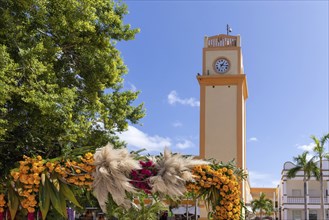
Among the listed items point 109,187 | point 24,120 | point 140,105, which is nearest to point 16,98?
point 24,120

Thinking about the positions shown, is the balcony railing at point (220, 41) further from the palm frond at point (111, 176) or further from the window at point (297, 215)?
the palm frond at point (111, 176)

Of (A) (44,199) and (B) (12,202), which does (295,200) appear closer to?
(B) (12,202)

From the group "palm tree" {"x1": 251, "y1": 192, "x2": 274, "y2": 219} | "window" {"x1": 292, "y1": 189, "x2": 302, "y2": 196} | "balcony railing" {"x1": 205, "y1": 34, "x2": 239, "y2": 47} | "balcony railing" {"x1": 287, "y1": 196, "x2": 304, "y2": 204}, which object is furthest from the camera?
"palm tree" {"x1": 251, "y1": 192, "x2": 274, "y2": 219}

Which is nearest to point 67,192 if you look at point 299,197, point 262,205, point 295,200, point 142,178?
point 142,178

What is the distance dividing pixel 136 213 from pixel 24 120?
12.2ft

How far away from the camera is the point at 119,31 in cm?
1520

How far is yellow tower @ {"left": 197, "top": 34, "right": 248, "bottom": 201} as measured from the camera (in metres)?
36.8

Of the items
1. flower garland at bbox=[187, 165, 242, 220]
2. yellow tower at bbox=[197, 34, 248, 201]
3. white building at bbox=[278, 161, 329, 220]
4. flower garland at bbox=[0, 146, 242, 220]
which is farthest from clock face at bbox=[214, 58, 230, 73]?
flower garland at bbox=[0, 146, 242, 220]

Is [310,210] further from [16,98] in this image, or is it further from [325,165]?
[16,98]

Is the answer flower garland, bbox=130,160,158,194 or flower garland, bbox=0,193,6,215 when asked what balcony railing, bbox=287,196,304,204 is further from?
flower garland, bbox=0,193,6,215

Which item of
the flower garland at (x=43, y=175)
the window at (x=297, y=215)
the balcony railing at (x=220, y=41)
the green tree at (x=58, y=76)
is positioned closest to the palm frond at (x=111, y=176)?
the flower garland at (x=43, y=175)

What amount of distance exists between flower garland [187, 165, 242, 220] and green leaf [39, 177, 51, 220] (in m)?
2.11

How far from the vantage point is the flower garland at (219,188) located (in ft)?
26.3

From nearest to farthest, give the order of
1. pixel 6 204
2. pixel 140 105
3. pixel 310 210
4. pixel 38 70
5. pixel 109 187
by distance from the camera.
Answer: pixel 109 187, pixel 6 204, pixel 38 70, pixel 140 105, pixel 310 210
